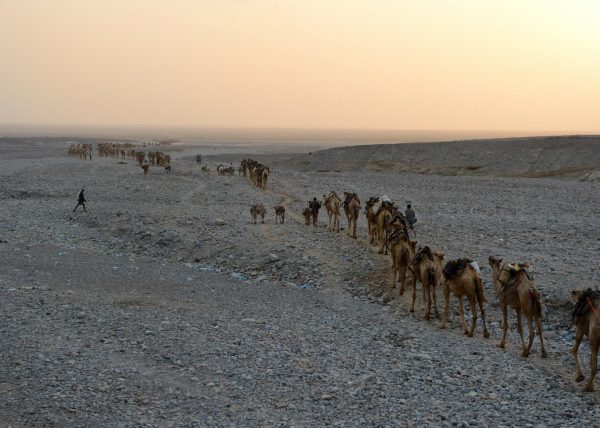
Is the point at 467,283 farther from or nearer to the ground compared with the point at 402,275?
farther from the ground

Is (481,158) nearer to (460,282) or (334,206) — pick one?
(334,206)

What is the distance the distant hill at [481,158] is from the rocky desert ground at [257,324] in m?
21.5

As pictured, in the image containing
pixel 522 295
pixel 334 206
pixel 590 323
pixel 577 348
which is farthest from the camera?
pixel 334 206

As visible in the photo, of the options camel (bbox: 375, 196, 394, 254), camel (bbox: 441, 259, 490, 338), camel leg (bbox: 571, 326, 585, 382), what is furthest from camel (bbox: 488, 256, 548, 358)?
camel (bbox: 375, 196, 394, 254)

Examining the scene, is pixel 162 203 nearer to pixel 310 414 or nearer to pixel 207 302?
pixel 207 302

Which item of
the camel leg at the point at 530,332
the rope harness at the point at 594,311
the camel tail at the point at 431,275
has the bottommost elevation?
the camel leg at the point at 530,332

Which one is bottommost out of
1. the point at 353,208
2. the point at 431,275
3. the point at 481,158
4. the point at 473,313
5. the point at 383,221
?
the point at 473,313

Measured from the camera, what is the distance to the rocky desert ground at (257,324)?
8.77 meters

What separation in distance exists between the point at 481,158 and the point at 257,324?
47273 mm

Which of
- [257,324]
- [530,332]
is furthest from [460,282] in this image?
[257,324]

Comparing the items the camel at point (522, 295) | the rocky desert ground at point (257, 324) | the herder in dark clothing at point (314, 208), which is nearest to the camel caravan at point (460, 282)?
the camel at point (522, 295)

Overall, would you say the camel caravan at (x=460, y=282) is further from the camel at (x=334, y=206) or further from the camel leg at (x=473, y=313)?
the camel at (x=334, y=206)

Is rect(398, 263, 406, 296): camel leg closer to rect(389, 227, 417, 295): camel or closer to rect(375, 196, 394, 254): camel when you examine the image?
rect(389, 227, 417, 295): camel

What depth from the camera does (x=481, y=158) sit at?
2222 inches
